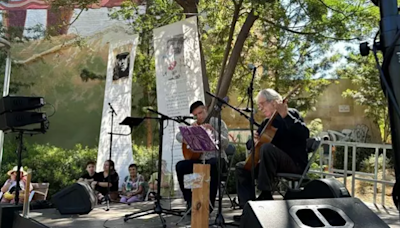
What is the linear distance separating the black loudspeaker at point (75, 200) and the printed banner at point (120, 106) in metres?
2.74

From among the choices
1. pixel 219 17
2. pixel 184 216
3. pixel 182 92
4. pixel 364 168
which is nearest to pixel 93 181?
pixel 182 92

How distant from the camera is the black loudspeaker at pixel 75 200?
4.02 meters

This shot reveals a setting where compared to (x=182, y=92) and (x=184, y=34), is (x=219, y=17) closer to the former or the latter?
(x=184, y=34)

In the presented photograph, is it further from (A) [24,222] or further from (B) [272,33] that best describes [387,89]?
(B) [272,33]

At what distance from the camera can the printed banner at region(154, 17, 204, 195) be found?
5961 mm

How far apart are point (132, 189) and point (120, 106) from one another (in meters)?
1.73

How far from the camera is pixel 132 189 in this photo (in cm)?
594

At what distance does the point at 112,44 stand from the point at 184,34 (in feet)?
6.62

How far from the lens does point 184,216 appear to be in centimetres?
343

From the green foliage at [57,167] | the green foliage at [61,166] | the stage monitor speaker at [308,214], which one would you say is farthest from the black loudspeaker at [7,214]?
the green foliage at [57,167]

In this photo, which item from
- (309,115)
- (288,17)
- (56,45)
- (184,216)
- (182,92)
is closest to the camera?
(184,216)

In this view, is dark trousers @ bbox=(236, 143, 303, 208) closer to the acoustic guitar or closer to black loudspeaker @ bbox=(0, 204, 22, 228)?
the acoustic guitar

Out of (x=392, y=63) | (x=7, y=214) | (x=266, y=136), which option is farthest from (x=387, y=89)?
(x=7, y=214)

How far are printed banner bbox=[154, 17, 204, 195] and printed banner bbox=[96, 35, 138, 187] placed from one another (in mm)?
953
